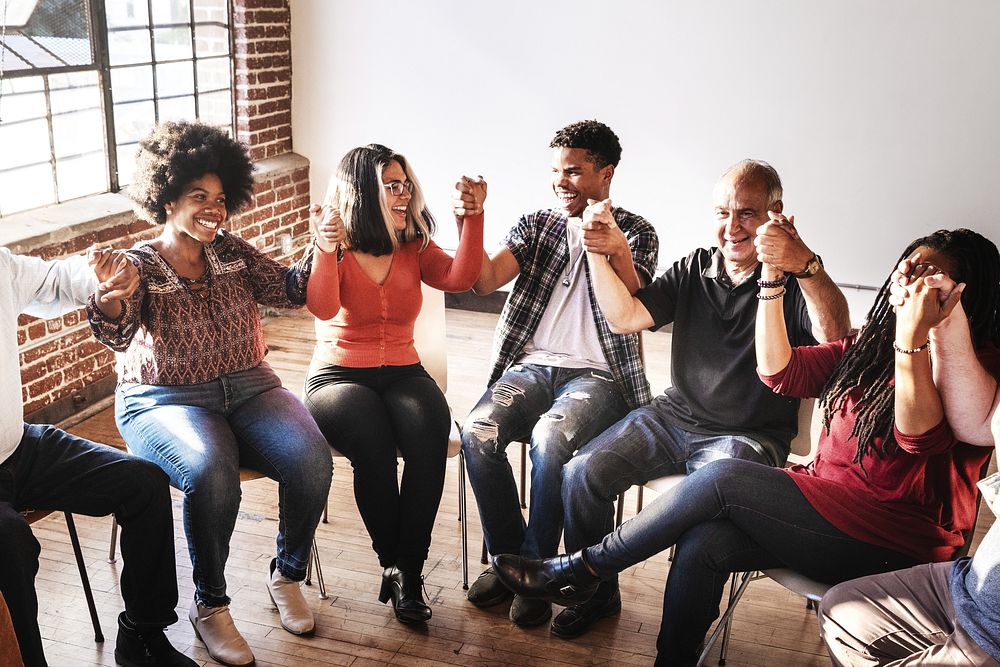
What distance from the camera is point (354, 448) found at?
2512 mm

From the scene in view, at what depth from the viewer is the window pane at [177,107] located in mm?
4570

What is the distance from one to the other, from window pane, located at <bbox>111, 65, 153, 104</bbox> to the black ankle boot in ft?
8.67

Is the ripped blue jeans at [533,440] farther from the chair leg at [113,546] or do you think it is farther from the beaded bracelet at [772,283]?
the chair leg at [113,546]

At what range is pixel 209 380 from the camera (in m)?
2.46

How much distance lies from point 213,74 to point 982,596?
434 centimetres

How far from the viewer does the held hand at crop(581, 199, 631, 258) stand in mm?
2555

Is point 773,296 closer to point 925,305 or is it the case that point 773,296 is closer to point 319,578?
point 925,305

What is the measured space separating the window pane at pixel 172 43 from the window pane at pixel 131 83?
0.43ft

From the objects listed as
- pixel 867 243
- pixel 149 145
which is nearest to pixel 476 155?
pixel 867 243

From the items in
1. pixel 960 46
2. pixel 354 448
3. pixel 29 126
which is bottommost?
pixel 354 448

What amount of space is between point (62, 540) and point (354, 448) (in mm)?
1055

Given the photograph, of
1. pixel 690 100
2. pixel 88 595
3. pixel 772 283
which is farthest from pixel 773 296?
pixel 690 100

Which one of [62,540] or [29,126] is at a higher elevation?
[29,126]

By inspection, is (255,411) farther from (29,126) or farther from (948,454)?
(29,126)
